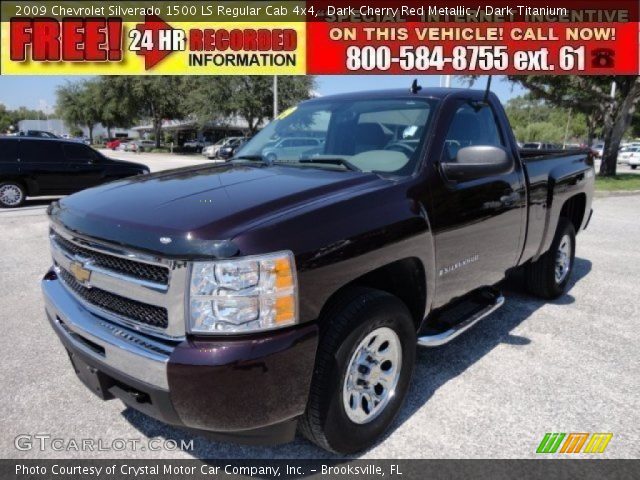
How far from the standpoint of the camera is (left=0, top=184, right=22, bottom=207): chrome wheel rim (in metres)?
11.4

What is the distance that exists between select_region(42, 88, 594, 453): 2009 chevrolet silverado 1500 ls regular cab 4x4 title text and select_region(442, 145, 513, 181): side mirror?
0.04ft

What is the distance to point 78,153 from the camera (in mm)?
12227

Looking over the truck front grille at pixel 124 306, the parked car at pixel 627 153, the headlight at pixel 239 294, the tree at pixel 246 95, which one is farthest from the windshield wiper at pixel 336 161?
the parked car at pixel 627 153

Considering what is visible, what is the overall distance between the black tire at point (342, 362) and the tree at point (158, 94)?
4457 centimetres

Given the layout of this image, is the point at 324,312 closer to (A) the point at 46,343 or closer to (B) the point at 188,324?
(B) the point at 188,324

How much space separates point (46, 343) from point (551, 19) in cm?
1601

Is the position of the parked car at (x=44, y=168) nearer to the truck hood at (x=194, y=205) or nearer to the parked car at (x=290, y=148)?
the parked car at (x=290, y=148)

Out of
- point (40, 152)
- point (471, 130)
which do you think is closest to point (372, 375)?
point (471, 130)

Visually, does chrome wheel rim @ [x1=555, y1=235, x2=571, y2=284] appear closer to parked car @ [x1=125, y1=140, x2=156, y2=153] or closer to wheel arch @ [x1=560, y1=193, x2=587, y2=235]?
wheel arch @ [x1=560, y1=193, x2=587, y2=235]

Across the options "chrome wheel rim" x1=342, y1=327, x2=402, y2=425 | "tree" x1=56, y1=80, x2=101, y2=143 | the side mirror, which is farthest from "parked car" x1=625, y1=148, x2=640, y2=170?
"tree" x1=56, y1=80, x2=101, y2=143

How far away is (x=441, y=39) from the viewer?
1421 cm

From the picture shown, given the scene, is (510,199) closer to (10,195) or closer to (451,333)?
(451,333)

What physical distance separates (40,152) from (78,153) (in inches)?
32.1

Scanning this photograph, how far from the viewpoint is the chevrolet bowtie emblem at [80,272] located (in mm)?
2383
